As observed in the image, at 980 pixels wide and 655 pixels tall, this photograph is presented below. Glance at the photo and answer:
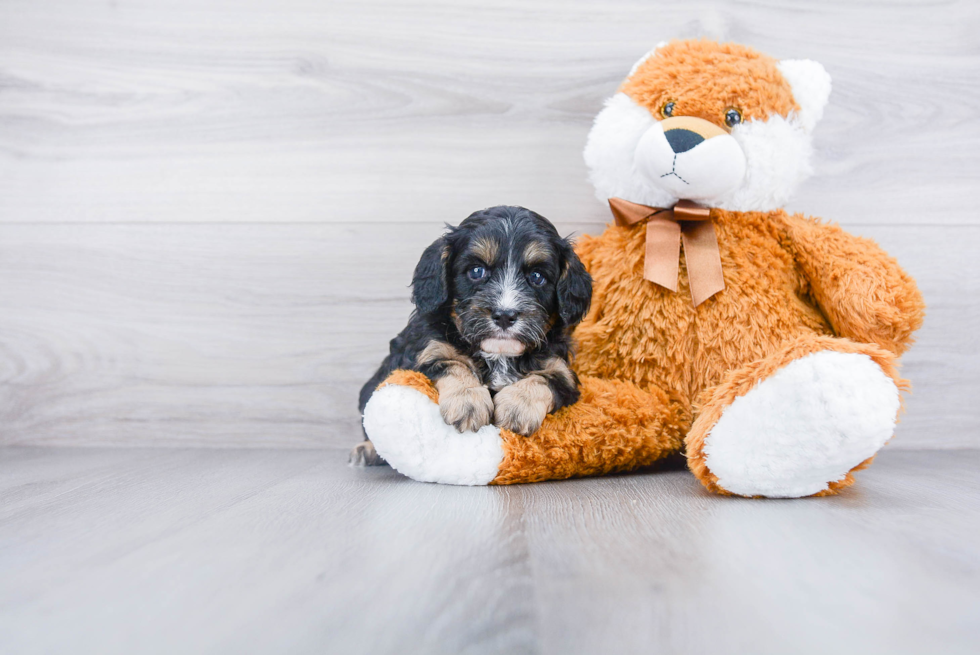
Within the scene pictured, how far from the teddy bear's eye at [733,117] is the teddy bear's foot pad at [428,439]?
99cm

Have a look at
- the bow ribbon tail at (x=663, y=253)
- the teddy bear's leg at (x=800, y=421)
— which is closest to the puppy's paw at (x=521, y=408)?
the teddy bear's leg at (x=800, y=421)

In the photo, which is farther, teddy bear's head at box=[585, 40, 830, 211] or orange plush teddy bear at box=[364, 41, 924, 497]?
teddy bear's head at box=[585, 40, 830, 211]

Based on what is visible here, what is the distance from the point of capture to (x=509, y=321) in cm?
151

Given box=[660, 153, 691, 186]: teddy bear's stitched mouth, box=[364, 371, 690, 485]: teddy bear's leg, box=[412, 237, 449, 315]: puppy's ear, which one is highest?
box=[660, 153, 691, 186]: teddy bear's stitched mouth

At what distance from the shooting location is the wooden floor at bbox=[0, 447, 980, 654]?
781mm

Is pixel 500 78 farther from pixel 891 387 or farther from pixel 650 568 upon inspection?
pixel 650 568

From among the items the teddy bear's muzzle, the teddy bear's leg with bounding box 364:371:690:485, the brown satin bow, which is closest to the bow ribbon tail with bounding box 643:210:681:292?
the brown satin bow

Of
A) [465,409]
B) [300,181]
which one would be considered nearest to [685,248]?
[465,409]

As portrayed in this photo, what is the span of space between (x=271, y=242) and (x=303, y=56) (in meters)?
0.64

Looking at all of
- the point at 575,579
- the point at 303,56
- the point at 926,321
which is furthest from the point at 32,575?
the point at 926,321

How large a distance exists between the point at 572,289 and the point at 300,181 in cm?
114

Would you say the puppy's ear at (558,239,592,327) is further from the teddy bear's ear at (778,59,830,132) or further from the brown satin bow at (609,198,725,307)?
the teddy bear's ear at (778,59,830,132)

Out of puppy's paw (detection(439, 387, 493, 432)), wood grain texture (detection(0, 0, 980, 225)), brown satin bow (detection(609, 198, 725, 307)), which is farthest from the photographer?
wood grain texture (detection(0, 0, 980, 225))

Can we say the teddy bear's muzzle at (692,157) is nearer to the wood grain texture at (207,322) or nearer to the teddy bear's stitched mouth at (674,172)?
the teddy bear's stitched mouth at (674,172)
